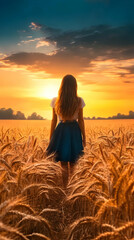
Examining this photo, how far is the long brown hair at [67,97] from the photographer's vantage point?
13.8 ft

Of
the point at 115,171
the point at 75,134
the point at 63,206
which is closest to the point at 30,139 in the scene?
the point at 75,134

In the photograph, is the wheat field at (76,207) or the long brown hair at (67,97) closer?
the wheat field at (76,207)

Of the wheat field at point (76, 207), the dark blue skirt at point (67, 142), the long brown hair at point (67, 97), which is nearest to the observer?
the wheat field at point (76, 207)

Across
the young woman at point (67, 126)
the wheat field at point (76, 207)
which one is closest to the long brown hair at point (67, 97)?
the young woman at point (67, 126)

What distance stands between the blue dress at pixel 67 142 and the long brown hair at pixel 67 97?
20cm

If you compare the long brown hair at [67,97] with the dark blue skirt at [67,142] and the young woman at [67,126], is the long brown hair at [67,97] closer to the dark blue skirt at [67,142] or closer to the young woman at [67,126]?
the young woman at [67,126]

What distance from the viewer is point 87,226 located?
87.1 inches

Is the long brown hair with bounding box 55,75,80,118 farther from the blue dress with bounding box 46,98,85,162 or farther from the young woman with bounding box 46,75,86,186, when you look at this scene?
the blue dress with bounding box 46,98,85,162

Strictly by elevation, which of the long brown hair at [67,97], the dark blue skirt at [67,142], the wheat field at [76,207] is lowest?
the wheat field at [76,207]

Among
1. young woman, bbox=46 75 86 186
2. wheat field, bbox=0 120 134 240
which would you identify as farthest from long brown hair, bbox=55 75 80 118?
wheat field, bbox=0 120 134 240

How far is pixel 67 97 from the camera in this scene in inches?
166

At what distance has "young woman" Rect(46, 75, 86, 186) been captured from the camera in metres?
4.23

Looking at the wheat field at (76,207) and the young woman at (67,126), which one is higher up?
the young woman at (67,126)

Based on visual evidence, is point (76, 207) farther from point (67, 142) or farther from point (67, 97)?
point (67, 97)
